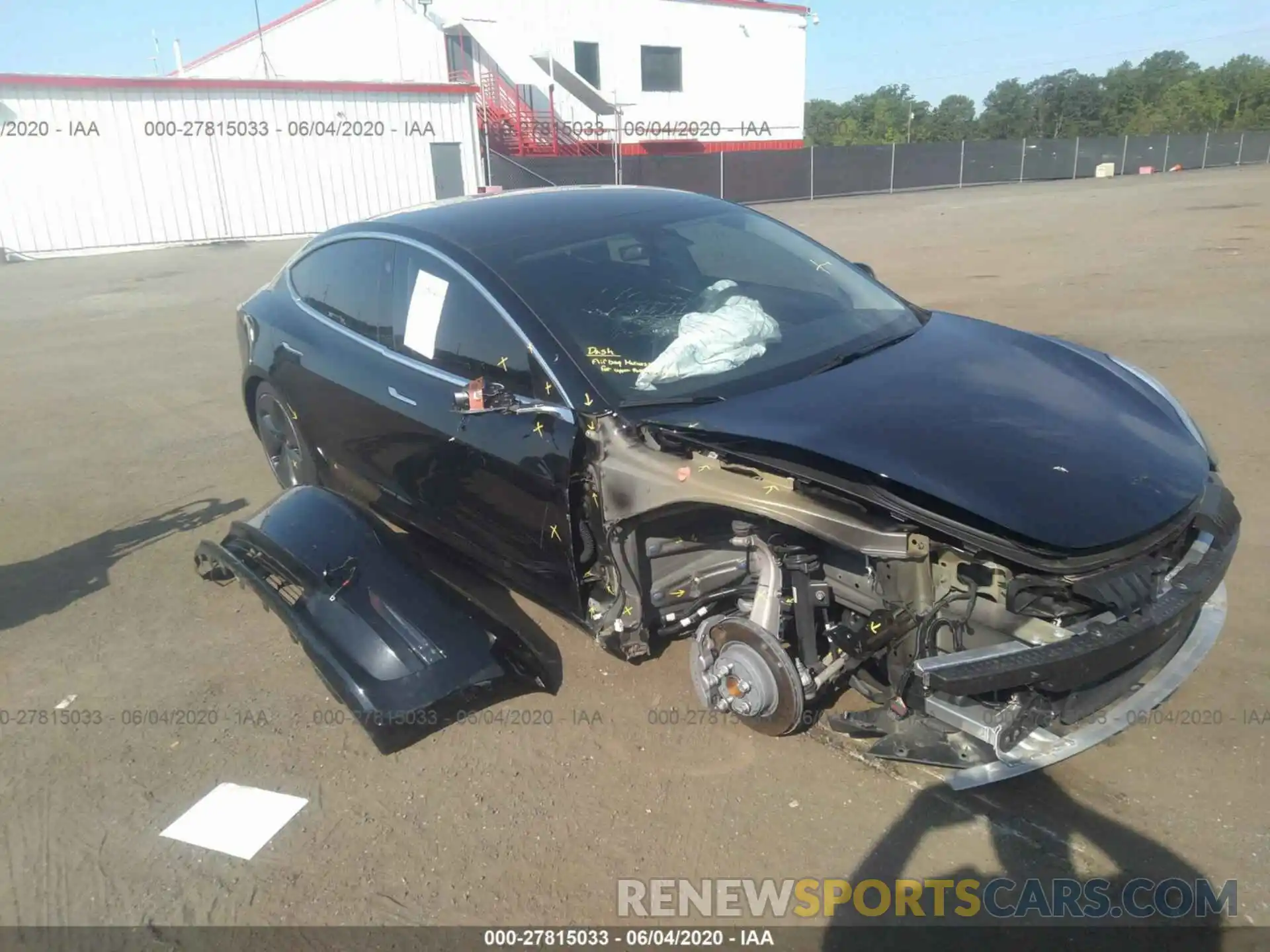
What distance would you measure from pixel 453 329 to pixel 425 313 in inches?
8.5

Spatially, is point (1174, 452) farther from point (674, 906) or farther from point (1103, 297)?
point (1103, 297)

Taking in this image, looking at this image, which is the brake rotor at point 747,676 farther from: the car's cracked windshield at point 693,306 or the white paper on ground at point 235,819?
the white paper on ground at point 235,819

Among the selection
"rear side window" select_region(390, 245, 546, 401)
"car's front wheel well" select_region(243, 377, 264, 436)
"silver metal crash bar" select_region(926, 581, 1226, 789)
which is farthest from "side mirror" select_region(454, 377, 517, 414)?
"car's front wheel well" select_region(243, 377, 264, 436)

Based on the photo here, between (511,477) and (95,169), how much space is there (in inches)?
793

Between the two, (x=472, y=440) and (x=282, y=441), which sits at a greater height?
(x=472, y=440)

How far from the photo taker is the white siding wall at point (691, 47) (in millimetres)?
28906

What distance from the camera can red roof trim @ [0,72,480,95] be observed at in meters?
18.2

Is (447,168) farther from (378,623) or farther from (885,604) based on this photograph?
(885,604)

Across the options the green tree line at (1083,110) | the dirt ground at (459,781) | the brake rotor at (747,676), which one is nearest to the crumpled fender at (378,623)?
the dirt ground at (459,781)

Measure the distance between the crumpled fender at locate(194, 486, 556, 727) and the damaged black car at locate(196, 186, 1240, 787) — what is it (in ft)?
0.04

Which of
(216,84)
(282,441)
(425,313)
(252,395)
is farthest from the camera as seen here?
(216,84)

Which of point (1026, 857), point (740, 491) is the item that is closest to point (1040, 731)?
point (1026, 857)

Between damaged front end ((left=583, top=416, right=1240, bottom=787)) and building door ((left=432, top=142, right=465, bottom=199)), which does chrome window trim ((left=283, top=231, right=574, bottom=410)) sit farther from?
building door ((left=432, top=142, right=465, bottom=199))

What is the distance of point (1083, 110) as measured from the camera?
7788 centimetres
